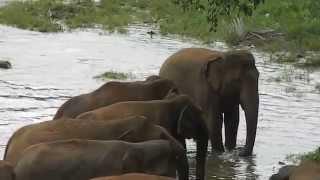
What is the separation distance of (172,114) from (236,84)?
2.74 m

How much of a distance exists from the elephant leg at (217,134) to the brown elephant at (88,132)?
379cm

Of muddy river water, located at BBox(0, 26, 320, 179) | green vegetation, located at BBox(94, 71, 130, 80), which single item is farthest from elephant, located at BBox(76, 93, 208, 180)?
green vegetation, located at BBox(94, 71, 130, 80)

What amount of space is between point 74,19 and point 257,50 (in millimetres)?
8154

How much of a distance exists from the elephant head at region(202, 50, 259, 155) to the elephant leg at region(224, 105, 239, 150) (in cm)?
2

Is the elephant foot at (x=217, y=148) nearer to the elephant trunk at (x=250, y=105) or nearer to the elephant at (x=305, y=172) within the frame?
the elephant trunk at (x=250, y=105)

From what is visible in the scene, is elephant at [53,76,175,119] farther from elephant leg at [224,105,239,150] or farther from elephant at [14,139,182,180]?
elephant at [14,139,182,180]

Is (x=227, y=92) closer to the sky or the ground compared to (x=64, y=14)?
closer to the sky

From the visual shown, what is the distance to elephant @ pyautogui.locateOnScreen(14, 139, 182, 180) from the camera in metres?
9.12

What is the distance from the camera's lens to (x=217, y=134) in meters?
13.9

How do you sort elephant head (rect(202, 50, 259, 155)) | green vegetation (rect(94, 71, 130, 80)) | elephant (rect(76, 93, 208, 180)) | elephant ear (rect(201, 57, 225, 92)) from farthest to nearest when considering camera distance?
1. green vegetation (rect(94, 71, 130, 80))
2. elephant ear (rect(201, 57, 225, 92))
3. elephant head (rect(202, 50, 259, 155))
4. elephant (rect(76, 93, 208, 180))

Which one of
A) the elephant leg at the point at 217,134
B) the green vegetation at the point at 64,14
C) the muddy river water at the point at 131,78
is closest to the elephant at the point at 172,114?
the muddy river water at the point at 131,78

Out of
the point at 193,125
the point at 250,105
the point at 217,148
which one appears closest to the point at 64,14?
→ the point at 217,148

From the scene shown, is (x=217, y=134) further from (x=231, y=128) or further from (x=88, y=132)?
(x=88, y=132)

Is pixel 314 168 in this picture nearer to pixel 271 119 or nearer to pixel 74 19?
pixel 271 119
